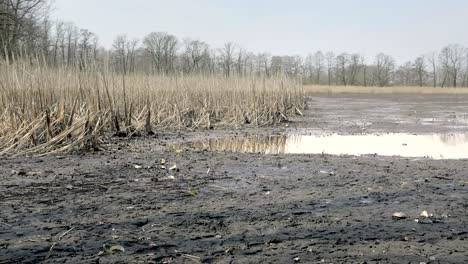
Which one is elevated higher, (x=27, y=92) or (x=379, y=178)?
(x=27, y=92)

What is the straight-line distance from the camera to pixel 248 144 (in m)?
8.72

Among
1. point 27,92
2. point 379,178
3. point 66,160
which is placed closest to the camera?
point 379,178

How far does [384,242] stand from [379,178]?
2.02 meters

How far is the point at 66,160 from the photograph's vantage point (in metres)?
5.76

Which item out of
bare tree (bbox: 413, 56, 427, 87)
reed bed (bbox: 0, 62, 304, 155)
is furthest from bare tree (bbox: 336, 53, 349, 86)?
reed bed (bbox: 0, 62, 304, 155)

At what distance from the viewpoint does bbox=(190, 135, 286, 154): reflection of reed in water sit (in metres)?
7.83

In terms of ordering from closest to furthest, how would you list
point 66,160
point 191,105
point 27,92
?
1. point 66,160
2. point 27,92
3. point 191,105

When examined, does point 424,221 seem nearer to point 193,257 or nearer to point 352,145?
point 193,257

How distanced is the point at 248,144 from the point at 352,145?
1.97m

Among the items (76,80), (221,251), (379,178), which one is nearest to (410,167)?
(379,178)

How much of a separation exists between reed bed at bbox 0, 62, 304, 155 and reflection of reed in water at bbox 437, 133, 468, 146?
4690mm

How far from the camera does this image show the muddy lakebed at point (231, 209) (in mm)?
2473

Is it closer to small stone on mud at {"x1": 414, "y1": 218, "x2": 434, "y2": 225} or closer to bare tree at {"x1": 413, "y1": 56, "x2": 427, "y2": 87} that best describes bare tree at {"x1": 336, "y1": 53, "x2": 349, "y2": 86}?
bare tree at {"x1": 413, "y1": 56, "x2": 427, "y2": 87}

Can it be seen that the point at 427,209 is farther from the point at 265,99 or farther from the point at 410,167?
the point at 265,99
